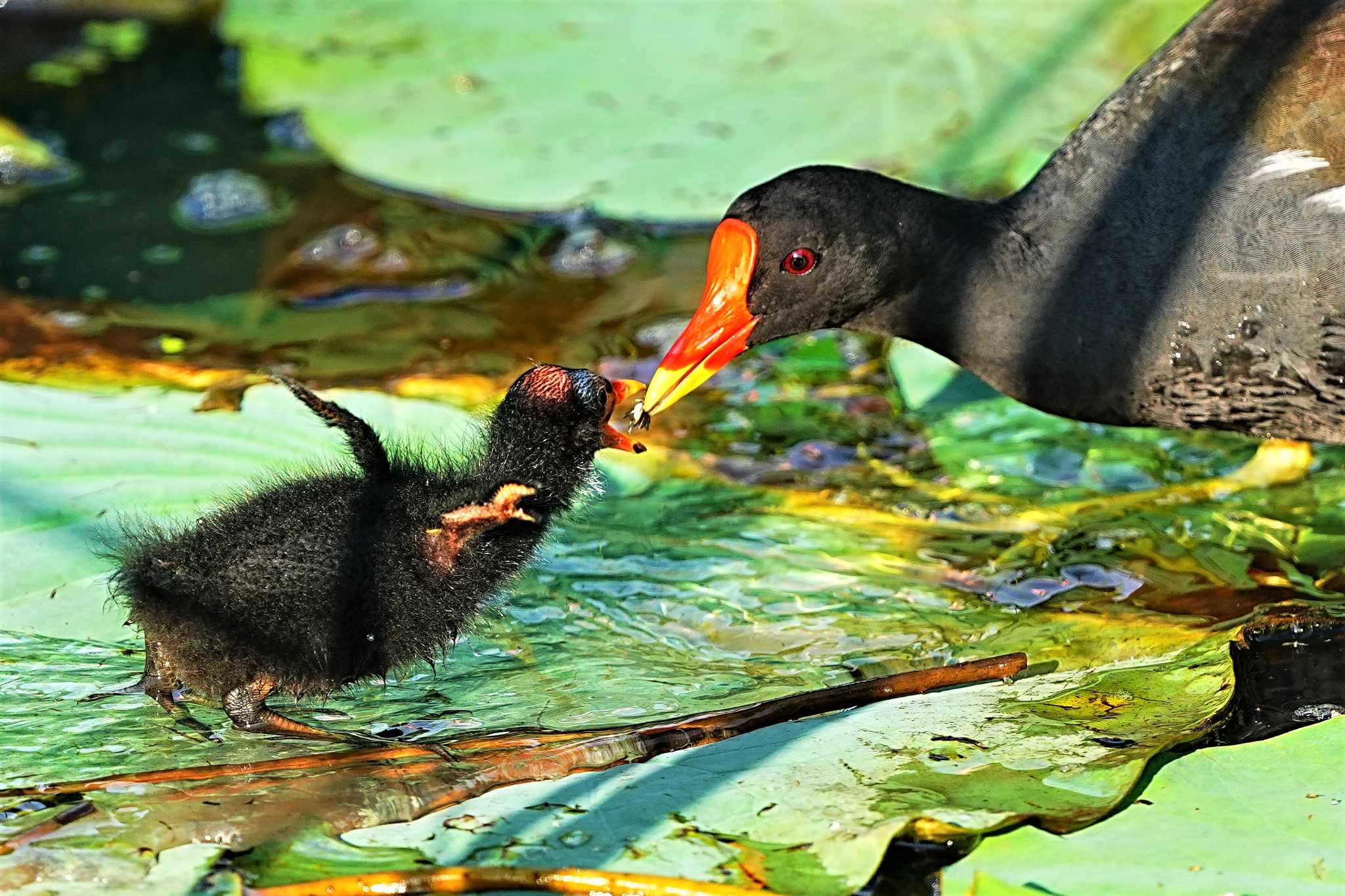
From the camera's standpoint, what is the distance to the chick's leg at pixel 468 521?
2.43 meters

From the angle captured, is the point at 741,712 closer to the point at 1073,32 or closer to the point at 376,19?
the point at 1073,32

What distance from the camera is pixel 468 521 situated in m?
2.44

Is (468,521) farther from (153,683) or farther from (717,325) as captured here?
(717,325)

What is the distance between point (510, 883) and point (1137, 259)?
1.66 m

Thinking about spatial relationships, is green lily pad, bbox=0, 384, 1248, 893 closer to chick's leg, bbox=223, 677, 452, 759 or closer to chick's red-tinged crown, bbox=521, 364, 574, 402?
chick's leg, bbox=223, 677, 452, 759

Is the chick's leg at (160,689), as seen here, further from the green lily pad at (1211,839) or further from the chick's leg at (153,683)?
the green lily pad at (1211,839)

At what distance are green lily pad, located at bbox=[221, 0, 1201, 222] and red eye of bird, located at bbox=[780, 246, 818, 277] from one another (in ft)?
4.42

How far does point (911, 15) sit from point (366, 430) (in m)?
3.00

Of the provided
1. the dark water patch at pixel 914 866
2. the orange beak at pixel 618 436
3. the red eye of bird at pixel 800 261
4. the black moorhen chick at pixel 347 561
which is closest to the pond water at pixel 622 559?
the dark water patch at pixel 914 866

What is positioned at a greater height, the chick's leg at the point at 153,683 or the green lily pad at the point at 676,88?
the green lily pad at the point at 676,88

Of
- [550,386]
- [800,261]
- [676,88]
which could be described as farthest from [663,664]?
[676,88]

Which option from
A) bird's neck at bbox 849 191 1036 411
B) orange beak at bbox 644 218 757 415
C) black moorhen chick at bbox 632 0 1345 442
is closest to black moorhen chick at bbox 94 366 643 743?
orange beak at bbox 644 218 757 415

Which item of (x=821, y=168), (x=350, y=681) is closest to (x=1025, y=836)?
(x=350, y=681)

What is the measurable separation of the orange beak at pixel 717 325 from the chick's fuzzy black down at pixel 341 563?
0.26 metres
